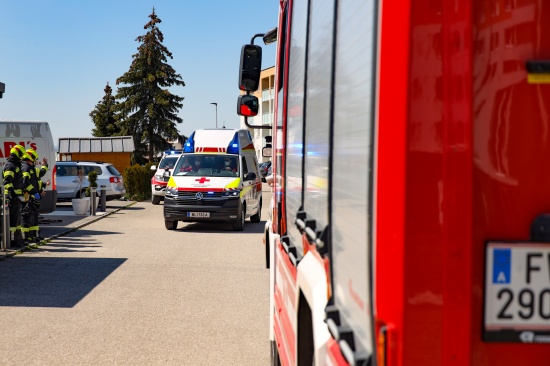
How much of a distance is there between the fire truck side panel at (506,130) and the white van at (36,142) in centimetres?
1700

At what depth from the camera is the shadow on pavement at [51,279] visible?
9.01 m

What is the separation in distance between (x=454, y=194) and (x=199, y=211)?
52.7ft

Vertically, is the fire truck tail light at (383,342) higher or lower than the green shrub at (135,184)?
higher

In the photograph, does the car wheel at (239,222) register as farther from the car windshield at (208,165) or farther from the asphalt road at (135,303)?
the asphalt road at (135,303)

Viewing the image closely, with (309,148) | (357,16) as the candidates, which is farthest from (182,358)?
(357,16)

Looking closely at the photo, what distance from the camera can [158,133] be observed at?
6700 cm

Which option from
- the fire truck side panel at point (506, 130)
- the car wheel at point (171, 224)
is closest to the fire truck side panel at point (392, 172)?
the fire truck side panel at point (506, 130)

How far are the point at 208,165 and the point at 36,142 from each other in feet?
13.5

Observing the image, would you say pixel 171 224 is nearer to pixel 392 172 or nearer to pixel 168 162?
pixel 168 162

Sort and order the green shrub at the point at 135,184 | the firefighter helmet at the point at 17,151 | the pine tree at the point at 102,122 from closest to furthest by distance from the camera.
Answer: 1. the firefighter helmet at the point at 17,151
2. the green shrub at the point at 135,184
3. the pine tree at the point at 102,122

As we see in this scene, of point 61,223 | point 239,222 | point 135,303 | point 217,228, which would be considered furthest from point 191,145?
point 135,303

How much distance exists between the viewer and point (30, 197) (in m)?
14.6

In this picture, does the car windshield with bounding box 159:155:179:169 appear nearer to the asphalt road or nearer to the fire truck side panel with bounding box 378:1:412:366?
the asphalt road

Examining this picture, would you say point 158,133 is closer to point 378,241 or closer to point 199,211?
point 199,211
